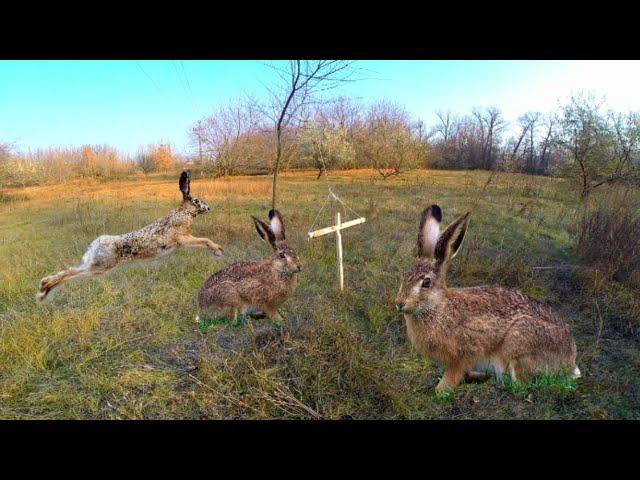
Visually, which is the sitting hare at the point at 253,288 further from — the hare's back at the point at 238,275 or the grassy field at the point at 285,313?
the grassy field at the point at 285,313

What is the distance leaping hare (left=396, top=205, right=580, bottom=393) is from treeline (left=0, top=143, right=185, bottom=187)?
216 centimetres

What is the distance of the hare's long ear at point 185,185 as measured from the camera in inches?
92.7

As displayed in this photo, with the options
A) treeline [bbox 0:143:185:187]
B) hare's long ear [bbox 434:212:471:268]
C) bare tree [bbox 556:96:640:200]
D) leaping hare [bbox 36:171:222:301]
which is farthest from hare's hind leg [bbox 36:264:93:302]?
bare tree [bbox 556:96:640:200]

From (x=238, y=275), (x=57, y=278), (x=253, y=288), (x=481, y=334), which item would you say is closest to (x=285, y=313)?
(x=253, y=288)

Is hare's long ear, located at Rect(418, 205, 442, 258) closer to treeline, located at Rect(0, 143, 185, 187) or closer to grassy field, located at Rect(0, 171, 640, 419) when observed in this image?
grassy field, located at Rect(0, 171, 640, 419)

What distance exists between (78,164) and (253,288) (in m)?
2.02

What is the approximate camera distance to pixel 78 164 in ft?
8.84

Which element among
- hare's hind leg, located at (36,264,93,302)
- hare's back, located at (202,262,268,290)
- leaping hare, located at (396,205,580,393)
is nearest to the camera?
leaping hare, located at (396,205,580,393)

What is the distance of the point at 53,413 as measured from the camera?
176cm

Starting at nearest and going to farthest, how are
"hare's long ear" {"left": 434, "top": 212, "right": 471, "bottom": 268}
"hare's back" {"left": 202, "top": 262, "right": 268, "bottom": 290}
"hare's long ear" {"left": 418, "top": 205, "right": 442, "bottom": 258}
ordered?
"hare's long ear" {"left": 434, "top": 212, "right": 471, "bottom": 268}
"hare's long ear" {"left": 418, "top": 205, "right": 442, "bottom": 258}
"hare's back" {"left": 202, "top": 262, "right": 268, "bottom": 290}

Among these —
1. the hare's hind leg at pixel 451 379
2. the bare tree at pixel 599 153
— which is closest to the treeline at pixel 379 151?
the bare tree at pixel 599 153

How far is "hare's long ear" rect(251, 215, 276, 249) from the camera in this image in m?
2.08
